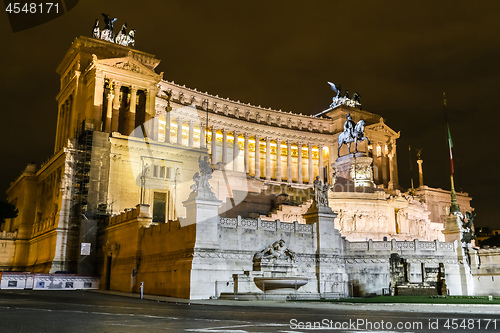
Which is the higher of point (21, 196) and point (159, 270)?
point (21, 196)

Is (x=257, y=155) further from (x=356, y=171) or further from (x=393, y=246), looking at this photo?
(x=393, y=246)

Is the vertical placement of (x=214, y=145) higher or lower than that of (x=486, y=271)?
higher

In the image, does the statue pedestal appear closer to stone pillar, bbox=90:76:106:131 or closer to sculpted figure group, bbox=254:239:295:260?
sculpted figure group, bbox=254:239:295:260

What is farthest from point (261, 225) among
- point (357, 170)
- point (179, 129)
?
point (179, 129)

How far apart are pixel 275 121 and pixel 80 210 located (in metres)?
54.0

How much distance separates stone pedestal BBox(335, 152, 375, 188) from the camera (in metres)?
67.1

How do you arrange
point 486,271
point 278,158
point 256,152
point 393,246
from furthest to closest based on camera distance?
1. point 278,158
2. point 256,152
3. point 486,271
4. point 393,246

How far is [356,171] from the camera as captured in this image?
67812mm

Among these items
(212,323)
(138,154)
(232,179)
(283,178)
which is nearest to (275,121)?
(283,178)

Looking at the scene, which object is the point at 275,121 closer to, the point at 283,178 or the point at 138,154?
the point at 283,178

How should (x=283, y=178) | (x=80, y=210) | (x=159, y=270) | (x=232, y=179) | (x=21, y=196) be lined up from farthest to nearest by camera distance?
(x=283, y=178), (x=21, y=196), (x=232, y=179), (x=80, y=210), (x=159, y=270)

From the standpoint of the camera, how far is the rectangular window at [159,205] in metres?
56.5

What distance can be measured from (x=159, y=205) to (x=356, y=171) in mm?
27619

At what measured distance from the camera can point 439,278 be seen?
3653cm
